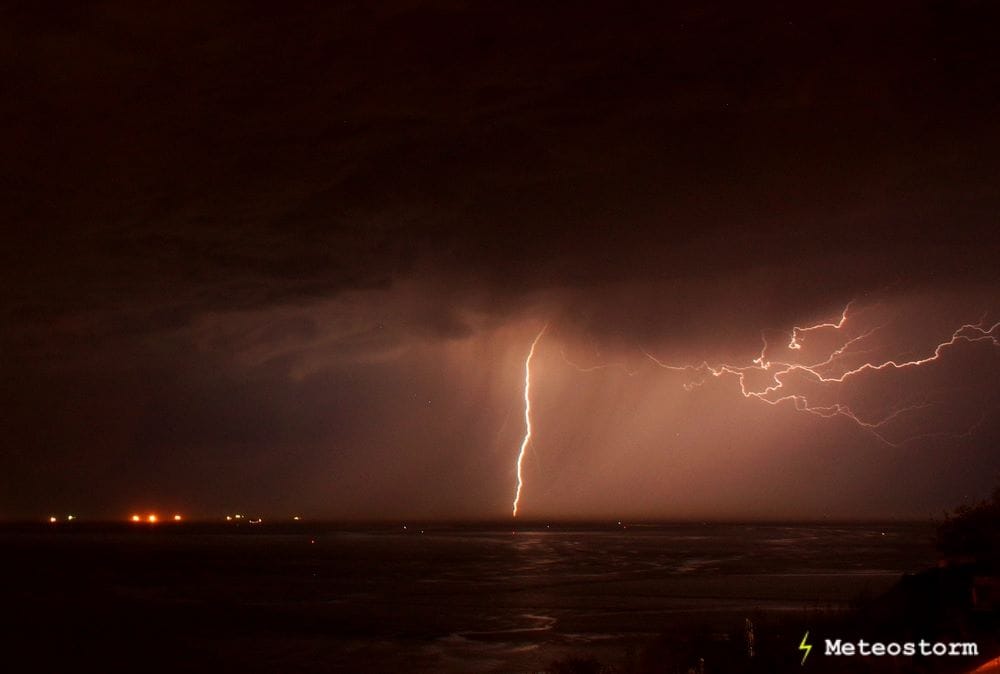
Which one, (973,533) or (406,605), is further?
(406,605)

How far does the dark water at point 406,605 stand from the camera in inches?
833

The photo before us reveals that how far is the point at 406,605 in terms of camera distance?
30062 mm

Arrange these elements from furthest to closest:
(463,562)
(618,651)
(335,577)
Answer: (463,562)
(335,577)
(618,651)

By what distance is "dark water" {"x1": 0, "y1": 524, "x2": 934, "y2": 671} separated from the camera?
21156mm

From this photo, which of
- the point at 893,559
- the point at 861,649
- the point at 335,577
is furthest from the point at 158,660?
the point at 893,559

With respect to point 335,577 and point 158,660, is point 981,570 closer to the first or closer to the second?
point 158,660

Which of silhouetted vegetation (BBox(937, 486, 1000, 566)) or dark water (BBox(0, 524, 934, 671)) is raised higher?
silhouetted vegetation (BBox(937, 486, 1000, 566))

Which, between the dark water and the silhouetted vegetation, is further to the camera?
the dark water

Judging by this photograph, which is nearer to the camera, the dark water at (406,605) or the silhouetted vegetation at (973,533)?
the silhouetted vegetation at (973,533)

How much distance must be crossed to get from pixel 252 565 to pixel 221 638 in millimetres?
30041

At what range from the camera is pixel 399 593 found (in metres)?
34.1

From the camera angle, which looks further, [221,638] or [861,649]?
Answer: [221,638]

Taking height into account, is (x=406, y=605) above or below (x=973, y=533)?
below

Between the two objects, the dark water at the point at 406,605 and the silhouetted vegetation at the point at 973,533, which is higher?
the silhouetted vegetation at the point at 973,533
